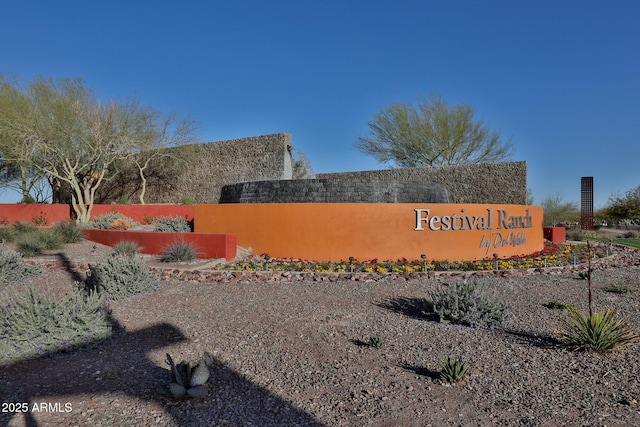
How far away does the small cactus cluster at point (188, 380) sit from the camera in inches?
125

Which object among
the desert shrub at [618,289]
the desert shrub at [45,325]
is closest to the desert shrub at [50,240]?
the desert shrub at [45,325]

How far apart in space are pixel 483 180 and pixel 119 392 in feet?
62.8

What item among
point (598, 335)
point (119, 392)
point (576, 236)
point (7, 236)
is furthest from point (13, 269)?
point (576, 236)

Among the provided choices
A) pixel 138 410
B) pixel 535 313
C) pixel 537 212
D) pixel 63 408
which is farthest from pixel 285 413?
pixel 537 212

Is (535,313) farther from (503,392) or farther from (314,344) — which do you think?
(314,344)

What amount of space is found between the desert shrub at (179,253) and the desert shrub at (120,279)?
2.18 meters

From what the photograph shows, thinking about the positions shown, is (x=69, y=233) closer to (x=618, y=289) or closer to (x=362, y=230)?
(x=362, y=230)

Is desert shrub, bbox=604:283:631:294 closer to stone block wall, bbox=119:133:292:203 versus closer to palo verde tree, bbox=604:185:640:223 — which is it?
stone block wall, bbox=119:133:292:203

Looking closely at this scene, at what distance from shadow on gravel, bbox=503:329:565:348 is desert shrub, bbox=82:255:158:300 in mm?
5594

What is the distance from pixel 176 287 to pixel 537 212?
40.3 ft

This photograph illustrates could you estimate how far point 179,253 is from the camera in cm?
929

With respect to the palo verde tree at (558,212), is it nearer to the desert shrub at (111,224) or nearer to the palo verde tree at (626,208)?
the palo verde tree at (626,208)

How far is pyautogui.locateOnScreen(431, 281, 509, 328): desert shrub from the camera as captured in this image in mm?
5133

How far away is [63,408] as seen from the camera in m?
3.15
